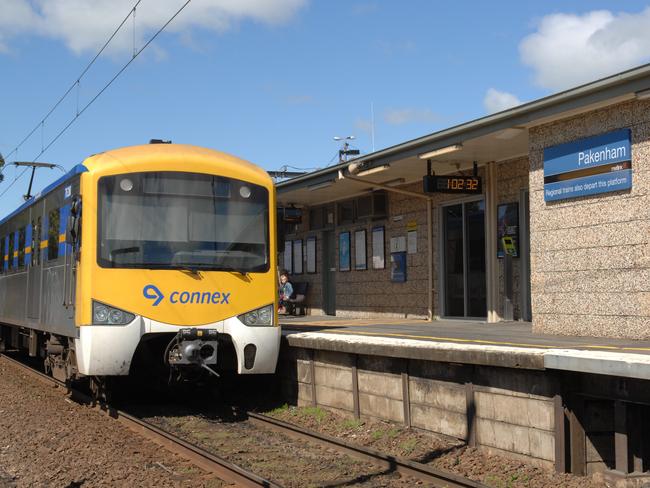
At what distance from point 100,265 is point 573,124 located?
591cm

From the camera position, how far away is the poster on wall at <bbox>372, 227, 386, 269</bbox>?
57.0 feet

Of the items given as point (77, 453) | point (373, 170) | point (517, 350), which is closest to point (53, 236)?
point (77, 453)

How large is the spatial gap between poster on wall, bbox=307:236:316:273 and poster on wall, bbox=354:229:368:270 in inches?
83.6

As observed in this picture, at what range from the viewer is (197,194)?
9.42 metres

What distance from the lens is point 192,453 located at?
7578 mm

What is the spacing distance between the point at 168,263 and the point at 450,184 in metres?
6.02

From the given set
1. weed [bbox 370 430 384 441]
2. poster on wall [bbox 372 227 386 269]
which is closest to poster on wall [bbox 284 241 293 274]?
poster on wall [bbox 372 227 386 269]

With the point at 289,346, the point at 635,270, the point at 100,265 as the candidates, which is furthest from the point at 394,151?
the point at 100,265

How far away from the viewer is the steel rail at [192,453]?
659 cm

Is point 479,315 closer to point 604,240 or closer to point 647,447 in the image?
point 604,240

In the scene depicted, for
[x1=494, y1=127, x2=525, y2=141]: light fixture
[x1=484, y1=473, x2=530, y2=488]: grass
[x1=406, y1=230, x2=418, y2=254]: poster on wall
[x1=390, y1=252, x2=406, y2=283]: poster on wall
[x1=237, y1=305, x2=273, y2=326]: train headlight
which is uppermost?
[x1=494, y1=127, x2=525, y2=141]: light fixture

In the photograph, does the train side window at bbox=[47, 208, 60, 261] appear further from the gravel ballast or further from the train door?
the gravel ballast

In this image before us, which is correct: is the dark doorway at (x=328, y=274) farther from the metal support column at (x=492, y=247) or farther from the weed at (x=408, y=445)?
the weed at (x=408, y=445)

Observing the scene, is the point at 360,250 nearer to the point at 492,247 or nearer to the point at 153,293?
the point at 492,247
